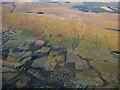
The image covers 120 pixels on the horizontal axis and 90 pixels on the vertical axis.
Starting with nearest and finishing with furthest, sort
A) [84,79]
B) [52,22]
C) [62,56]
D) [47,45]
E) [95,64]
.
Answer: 1. [84,79]
2. [95,64]
3. [62,56]
4. [47,45]
5. [52,22]

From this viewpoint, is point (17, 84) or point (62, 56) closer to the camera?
point (17, 84)

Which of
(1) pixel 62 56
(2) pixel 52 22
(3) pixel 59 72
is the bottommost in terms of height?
(3) pixel 59 72

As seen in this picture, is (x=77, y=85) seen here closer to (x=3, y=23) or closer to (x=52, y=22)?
(x=52, y=22)

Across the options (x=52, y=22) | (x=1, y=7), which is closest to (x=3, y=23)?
(x=1, y=7)

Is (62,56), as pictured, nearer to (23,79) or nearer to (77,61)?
(77,61)

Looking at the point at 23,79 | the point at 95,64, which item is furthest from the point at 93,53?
the point at 23,79

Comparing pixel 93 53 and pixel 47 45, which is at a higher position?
pixel 47 45

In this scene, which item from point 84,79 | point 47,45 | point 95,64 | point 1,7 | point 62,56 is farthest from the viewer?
point 1,7
